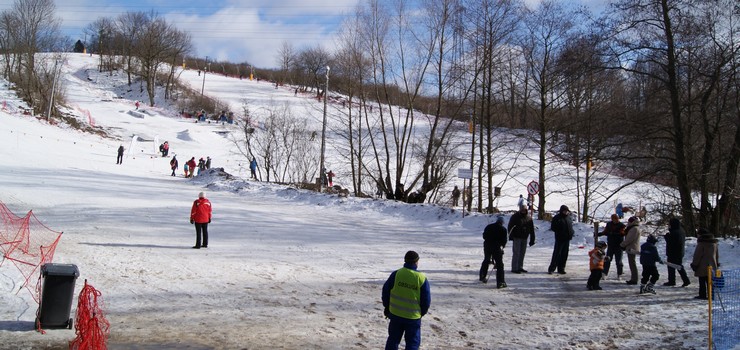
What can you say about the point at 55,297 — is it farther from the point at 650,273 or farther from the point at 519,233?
the point at 650,273

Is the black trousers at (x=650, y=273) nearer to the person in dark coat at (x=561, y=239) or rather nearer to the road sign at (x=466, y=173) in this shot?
the person in dark coat at (x=561, y=239)

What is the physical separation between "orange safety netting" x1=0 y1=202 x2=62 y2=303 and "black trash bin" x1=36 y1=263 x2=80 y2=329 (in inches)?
39.0

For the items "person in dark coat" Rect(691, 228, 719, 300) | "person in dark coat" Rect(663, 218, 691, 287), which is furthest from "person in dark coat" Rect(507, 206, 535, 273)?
"person in dark coat" Rect(691, 228, 719, 300)

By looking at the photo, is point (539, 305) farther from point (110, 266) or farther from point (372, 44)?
point (372, 44)

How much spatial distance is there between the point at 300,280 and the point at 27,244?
625 cm

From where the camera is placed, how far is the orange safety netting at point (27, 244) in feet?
32.1

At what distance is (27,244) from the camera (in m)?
11.7

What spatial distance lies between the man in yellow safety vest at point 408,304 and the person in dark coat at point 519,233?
267 inches

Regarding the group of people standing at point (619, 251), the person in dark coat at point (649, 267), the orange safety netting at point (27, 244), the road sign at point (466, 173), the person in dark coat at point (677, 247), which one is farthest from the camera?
the road sign at point (466, 173)

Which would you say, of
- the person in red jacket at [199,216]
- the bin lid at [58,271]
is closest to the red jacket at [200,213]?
the person in red jacket at [199,216]

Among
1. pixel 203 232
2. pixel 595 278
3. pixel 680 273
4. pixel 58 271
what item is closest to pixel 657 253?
pixel 680 273

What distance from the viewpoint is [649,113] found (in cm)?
1667

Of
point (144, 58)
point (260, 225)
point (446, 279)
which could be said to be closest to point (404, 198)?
point (260, 225)

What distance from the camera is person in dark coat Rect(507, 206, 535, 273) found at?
41.0 feet
